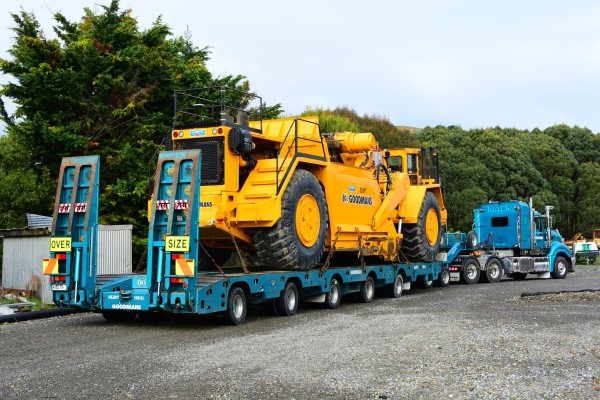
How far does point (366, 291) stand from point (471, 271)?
370 inches

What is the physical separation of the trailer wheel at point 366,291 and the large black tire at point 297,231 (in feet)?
9.28

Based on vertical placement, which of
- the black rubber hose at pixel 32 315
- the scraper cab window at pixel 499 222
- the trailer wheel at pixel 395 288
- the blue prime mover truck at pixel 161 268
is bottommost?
the black rubber hose at pixel 32 315

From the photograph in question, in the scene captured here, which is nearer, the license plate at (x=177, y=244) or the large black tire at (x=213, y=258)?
the license plate at (x=177, y=244)

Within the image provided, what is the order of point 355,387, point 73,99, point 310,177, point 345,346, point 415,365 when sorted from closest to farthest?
point 355,387, point 415,365, point 345,346, point 310,177, point 73,99

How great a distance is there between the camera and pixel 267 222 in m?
13.7

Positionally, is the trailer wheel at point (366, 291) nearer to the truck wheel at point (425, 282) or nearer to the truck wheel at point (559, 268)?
the truck wheel at point (425, 282)

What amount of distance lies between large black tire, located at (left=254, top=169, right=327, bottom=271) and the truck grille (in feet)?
4.44

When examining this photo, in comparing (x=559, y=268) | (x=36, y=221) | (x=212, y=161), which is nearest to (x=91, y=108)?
(x=36, y=221)

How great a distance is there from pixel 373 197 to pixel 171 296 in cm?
796

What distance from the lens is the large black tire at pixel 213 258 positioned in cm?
1623

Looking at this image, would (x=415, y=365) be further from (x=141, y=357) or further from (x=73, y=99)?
(x=73, y=99)

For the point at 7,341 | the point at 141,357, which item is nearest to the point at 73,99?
the point at 7,341

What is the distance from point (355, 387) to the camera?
7.59m

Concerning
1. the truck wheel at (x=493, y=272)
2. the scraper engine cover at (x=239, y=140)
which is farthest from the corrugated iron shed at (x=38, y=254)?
the truck wheel at (x=493, y=272)
